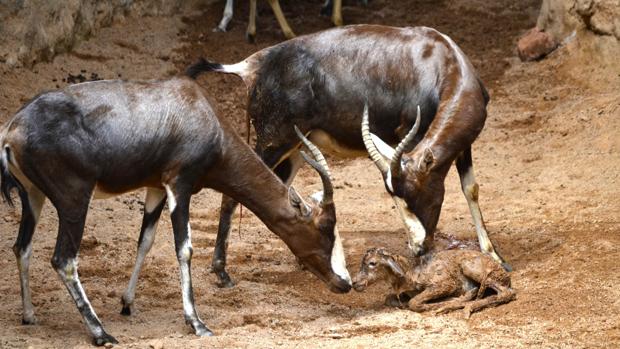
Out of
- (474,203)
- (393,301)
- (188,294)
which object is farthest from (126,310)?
(474,203)

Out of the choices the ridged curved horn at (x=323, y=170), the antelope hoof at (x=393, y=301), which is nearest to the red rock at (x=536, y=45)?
the antelope hoof at (x=393, y=301)

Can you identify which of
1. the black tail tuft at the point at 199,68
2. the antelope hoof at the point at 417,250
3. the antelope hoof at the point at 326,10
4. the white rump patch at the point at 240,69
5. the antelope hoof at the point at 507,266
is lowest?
the antelope hoof at the point at 326,10

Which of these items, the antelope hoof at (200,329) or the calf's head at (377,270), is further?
the calf's head at (377,270)

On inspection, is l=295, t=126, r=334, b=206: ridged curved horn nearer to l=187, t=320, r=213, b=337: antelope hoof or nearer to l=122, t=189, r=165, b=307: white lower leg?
l=122, t=189, r=165, b=307: white lower leg

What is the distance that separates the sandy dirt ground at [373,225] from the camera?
8.94 metres

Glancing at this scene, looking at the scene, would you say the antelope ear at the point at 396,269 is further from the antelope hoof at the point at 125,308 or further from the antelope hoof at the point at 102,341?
the antelope hoof at the point at 102,341

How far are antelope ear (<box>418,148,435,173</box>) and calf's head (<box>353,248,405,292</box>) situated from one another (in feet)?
2.61

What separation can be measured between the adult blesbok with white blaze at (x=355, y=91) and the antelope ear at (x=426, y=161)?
48cm

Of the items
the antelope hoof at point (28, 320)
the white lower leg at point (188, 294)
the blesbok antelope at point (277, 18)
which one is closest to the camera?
the white lower leg at point (188, 294)

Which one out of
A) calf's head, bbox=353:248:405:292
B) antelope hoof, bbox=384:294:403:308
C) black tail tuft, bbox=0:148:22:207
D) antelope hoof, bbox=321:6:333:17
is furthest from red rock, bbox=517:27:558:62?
black tail tuft, bbox=0:148:22:207

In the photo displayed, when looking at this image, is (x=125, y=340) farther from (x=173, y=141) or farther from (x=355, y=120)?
(x=355, y=120)

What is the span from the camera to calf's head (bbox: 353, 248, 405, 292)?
32.1 ft

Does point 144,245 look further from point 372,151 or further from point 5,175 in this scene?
point 372,151

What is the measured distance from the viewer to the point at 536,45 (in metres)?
16.9
